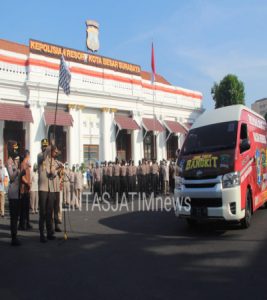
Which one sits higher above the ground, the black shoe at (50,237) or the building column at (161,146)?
the building column at (161,146)

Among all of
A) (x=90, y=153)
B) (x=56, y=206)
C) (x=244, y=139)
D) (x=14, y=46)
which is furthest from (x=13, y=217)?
(x=14, y=46)

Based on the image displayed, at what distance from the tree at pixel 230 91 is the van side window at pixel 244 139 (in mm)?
34764

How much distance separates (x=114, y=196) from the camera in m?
17.8

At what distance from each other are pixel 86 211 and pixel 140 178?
5.34 m

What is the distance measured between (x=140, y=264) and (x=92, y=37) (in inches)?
972

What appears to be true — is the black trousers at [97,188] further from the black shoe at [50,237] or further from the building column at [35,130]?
the black shoe at [50,237]

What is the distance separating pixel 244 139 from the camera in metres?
8.83

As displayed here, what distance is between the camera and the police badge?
2831 centimetres

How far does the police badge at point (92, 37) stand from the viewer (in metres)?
28.3

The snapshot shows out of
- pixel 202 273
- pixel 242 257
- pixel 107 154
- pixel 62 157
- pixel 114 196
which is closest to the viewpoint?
pixel 202 273

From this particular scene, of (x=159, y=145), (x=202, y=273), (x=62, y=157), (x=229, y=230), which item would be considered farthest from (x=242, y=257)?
(x=159, y=145)

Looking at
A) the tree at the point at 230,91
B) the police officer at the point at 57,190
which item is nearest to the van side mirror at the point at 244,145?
the police officer at the point at 57,190

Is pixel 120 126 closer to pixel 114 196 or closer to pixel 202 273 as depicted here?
pixel 114 196

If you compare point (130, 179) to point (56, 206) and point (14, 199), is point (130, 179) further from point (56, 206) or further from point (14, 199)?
point (14, 199)
